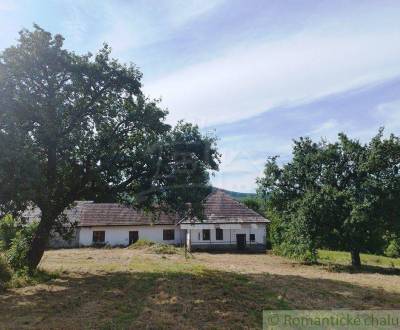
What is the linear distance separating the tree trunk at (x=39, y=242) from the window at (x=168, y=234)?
81.7 ft

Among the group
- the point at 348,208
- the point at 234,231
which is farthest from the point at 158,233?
the point at 348,208

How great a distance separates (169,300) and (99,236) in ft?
101

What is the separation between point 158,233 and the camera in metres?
42.5

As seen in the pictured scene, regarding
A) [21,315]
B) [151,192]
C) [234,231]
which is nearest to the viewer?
[21,315]

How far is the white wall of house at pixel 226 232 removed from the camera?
39.0 metres

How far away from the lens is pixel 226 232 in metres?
39.2

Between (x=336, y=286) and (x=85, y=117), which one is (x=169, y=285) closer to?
(x=336, y=286)

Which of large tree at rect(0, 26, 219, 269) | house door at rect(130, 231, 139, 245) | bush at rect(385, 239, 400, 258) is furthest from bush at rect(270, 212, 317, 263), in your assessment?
house door at rect(130, 231, 139, 245)

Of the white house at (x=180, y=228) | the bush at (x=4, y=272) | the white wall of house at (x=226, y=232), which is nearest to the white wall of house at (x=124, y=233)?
the white house at (x=180, y=228)

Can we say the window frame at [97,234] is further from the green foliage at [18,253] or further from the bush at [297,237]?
the green foliage at [18,253]

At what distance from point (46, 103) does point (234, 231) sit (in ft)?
88.2

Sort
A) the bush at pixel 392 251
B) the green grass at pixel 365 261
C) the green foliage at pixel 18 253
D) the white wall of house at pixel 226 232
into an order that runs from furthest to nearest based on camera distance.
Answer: the bush at pixel 392 251 < the white wall of house at pixel 226 232 < the green grass at pixel 365 261 < the green foliage at pixel 18 253

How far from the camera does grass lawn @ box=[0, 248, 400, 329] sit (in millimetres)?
10391

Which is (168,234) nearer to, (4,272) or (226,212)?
(226,212)
